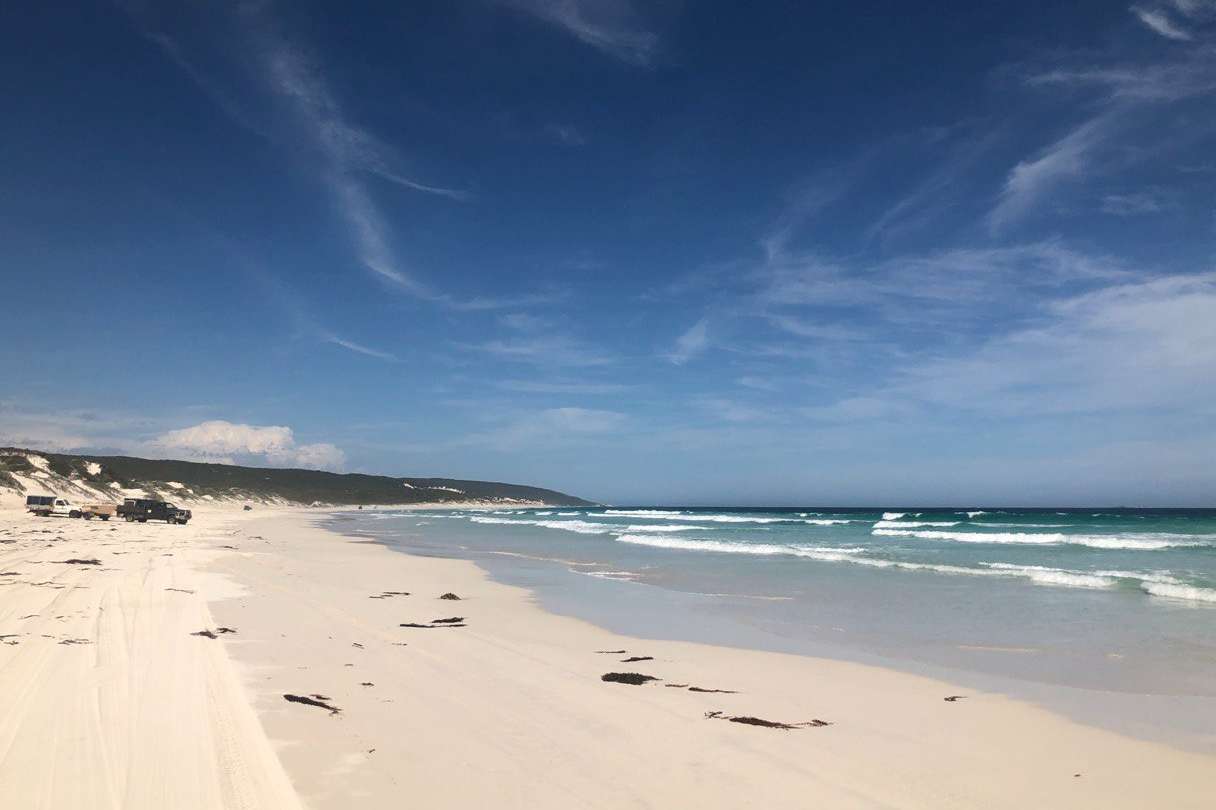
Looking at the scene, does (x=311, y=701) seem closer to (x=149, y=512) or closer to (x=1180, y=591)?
(x=1180, y=591)

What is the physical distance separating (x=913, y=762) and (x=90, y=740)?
6.34 m

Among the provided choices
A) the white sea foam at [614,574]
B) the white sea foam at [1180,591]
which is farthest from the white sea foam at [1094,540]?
the white sea foam at [614,574]

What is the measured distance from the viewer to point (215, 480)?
4341 inches

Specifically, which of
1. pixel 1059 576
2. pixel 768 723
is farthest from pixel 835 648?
pixel 1059 576

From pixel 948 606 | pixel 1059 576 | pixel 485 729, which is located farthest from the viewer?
pixel 1059 576

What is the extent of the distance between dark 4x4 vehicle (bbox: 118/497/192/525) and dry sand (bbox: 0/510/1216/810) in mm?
33597

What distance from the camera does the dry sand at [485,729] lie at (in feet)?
15.5

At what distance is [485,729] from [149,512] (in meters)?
42.4

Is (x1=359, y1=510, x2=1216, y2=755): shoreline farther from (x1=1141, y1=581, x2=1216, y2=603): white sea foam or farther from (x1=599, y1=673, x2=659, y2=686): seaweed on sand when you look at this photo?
(x1=1141, y1=581, x2=1216, y2=603): white sea foam

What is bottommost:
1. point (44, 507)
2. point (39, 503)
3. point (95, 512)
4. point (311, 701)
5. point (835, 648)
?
point (835, 648)

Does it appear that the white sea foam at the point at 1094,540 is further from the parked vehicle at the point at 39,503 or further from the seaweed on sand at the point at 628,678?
the parked vehicle at the point at 39,503

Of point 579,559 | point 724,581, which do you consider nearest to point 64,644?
point 724,581

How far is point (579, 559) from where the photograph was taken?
26.4 m

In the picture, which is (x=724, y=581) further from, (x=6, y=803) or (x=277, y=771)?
(x=6, y=803)
